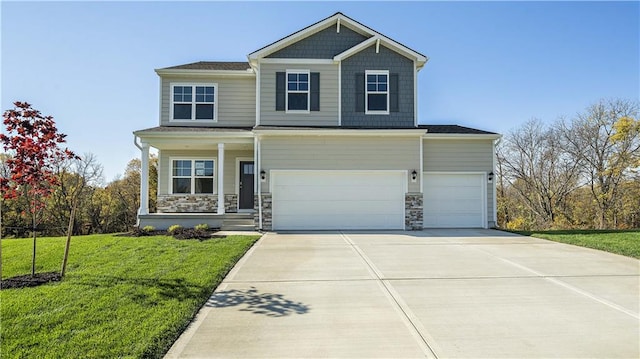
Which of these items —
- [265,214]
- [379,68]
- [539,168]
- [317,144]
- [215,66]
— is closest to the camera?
[265,214]

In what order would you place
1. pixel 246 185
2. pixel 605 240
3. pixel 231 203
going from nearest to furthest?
pixel 605 240 < pixel 231 203 < pixel 246 185

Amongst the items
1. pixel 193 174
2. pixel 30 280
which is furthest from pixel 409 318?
pixel 193 174

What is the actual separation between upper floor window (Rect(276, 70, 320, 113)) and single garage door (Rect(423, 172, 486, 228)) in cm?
507

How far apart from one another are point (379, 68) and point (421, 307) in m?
10.5

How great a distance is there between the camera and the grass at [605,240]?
26.3 ft

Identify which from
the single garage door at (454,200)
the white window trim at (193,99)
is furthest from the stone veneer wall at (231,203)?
the single garage door at (454,200)

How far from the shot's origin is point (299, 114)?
13.0 m

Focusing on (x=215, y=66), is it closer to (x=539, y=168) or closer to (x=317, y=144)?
(x=317, y=144)

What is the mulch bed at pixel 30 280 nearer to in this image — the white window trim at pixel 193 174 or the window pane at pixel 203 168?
the white window trim at pixel 193 174

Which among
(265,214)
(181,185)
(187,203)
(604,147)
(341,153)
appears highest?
(604,147)

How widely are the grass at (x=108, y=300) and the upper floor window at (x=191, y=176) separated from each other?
605 cm

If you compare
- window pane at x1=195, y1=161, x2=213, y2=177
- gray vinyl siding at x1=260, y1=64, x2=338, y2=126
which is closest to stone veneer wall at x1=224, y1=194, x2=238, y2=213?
window pane at x1=195, y1=161, x2=213, y2=177

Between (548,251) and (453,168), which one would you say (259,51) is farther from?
(548,251)

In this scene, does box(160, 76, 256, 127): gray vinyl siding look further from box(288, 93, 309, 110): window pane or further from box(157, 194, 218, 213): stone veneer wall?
box(157, 194, 218, 213): stone veneer wall
